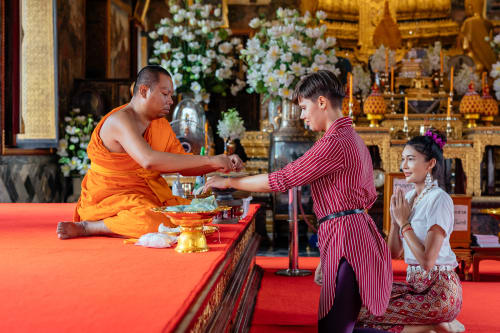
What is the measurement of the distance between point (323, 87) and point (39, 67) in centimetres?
494

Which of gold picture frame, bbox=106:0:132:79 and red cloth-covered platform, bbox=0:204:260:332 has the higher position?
gold picture frame, bbox=106:0:132:79

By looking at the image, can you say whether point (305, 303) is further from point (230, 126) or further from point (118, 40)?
point (118, 40)

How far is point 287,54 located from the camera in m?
5.76

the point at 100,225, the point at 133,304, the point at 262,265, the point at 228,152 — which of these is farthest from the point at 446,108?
the point at 133,304

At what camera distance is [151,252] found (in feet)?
7.83

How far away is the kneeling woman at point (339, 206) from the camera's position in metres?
2.16

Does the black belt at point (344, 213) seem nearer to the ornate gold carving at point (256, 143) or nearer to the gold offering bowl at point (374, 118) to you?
the ornate gold carving at point (256, 143)

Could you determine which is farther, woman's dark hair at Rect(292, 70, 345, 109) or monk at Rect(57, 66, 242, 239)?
monk at Rect(57, 66, 242, 239)

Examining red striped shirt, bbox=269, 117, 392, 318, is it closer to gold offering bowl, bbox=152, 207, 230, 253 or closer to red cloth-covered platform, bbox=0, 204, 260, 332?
gold offering bowl, bbox=152, 207, 230, 253

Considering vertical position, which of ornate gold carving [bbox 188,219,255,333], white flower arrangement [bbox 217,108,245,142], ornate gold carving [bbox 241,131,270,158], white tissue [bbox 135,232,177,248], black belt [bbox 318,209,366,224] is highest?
white flower arrangement [bbox 217,108,245,142]

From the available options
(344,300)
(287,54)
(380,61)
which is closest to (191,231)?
(344,300)

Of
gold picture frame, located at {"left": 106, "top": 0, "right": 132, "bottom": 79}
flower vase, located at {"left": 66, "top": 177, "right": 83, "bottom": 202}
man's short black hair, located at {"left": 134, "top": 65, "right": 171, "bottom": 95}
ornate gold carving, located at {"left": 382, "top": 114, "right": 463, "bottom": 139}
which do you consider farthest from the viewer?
gold picture frame, located at {"left": 106, "top": 0, "right": 132, "bottom": 79}

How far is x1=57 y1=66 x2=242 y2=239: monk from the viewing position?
2.77 meters

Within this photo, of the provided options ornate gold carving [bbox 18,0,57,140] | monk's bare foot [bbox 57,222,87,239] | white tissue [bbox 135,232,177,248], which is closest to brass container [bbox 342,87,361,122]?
ornate gold carving [bbox 18,0,57,140]
